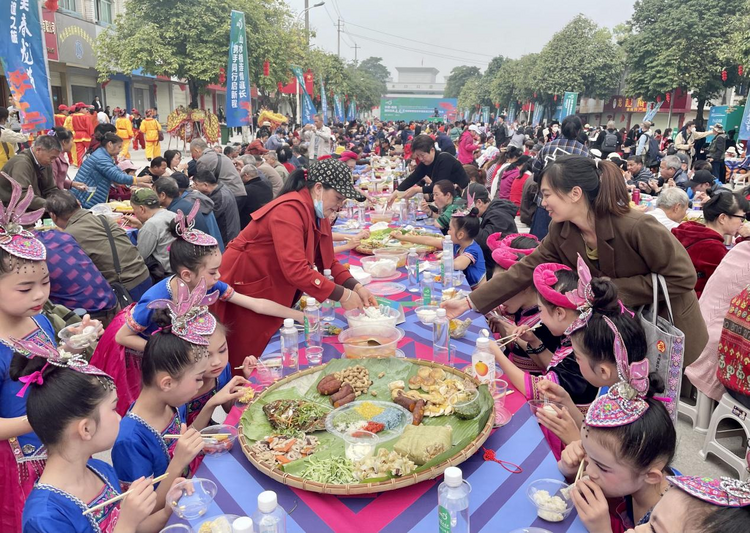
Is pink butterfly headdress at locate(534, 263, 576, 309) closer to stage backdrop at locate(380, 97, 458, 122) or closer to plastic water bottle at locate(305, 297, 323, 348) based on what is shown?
plastic water bottle at locate(305, 297, 323, 348)

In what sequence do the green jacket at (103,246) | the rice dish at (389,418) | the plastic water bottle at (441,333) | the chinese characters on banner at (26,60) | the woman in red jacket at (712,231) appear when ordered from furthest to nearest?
the chinese characters on banner at (26,60) → the woman in red jacket at (712,231) → the green jacket at (103,246) → the plastic water bottle at (441,333) → the rice dish at (389,418)

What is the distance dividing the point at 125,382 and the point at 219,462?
1241 millimetres

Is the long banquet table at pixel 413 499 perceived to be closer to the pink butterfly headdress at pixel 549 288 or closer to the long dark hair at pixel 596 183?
the pink butterfly headdress at pixel 549 288

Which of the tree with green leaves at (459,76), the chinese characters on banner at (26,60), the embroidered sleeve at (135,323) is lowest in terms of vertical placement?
the embroidered sleeve at (135,323)

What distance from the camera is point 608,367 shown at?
81.3 inches

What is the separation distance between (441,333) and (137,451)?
63.2 inches

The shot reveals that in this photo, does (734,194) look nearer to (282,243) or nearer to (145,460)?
(282,243)

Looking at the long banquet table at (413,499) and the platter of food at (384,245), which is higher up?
the platter of food at (384,245)

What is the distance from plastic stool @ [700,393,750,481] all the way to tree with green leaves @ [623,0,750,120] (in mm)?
22179

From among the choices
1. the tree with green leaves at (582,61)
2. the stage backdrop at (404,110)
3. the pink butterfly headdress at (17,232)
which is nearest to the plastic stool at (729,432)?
the pink butterfly headdress at (17,232)

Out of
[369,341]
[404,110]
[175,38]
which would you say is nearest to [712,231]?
[369,341]

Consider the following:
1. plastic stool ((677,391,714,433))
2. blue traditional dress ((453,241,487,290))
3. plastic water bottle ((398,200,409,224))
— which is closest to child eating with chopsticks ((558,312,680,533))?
plastic stool ((677,391,714,433))

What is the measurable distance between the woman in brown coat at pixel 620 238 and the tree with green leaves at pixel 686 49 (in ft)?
74.5

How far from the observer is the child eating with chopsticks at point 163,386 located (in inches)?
76.7
